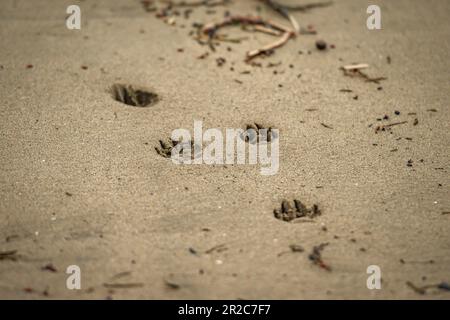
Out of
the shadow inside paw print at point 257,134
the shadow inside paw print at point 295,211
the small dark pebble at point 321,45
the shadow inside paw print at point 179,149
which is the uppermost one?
the small dark pebble at point 321,45

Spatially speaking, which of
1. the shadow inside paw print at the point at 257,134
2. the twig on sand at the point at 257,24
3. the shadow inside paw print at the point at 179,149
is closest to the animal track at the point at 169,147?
the shadow inside paw print at the point at 179,149

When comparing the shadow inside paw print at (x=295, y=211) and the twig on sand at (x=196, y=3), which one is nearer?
the shadow inside paw print at (x=295, y=211)

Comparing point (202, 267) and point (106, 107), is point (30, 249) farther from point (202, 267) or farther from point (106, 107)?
point (106, 107)

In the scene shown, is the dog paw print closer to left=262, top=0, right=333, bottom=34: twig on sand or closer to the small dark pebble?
the small dark pebble

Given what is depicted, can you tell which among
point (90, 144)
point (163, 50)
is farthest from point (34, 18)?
point (90, 144)

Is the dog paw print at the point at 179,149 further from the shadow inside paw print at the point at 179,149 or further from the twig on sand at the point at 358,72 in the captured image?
the twig on sand at the point at 358,72

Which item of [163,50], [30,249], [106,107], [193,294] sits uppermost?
[163,50]
